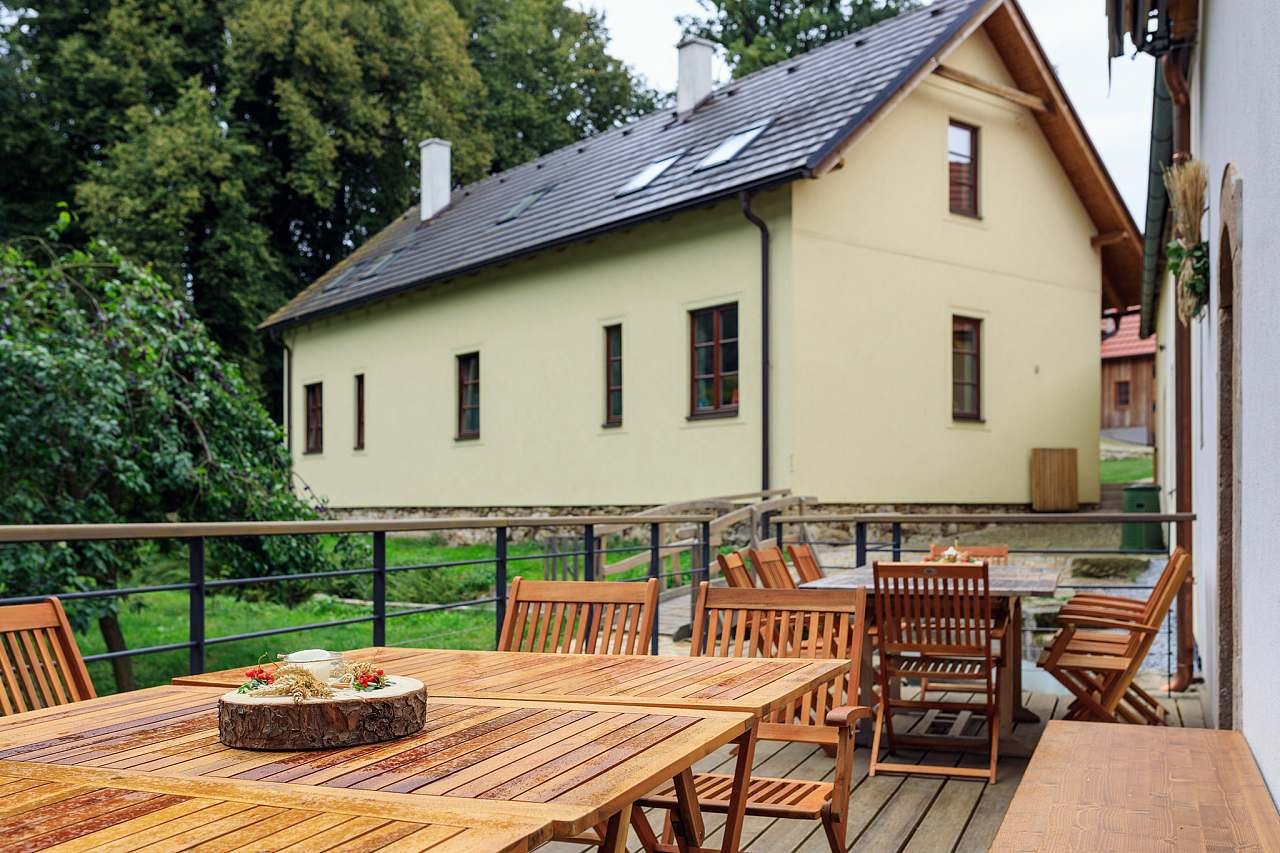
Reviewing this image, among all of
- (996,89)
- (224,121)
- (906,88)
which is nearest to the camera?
(906,88)

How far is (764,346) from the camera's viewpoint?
527 inches

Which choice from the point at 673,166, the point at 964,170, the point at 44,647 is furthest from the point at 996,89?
the point at 44,647

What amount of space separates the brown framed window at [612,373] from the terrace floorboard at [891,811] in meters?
9.90

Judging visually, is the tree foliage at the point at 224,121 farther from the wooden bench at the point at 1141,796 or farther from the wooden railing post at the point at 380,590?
the wooden bench at the point at 1141,796

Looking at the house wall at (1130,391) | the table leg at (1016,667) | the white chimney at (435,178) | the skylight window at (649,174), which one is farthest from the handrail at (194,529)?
the house wall at (1130,391)

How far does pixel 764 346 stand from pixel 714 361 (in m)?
1.01

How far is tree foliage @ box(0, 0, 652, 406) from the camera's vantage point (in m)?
22.8

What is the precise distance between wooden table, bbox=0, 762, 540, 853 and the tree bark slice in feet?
0.76

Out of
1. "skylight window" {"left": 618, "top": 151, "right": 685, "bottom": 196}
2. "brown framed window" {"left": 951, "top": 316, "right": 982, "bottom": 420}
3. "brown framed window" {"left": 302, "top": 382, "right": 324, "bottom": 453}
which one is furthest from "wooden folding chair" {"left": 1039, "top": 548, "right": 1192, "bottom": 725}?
"brown framed window" {"left": 302, "top": 382, "right": 324, "bottom": 453}

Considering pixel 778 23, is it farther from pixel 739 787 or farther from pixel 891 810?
pixel 739 787

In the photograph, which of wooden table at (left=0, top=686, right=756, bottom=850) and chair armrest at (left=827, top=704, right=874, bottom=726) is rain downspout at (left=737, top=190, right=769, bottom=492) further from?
wooden table at (left=0, top=686, right=756, bottom=850)

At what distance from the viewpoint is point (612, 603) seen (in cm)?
405

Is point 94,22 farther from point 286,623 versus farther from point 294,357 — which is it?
point 286,623

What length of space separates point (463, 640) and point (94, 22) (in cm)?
1969
